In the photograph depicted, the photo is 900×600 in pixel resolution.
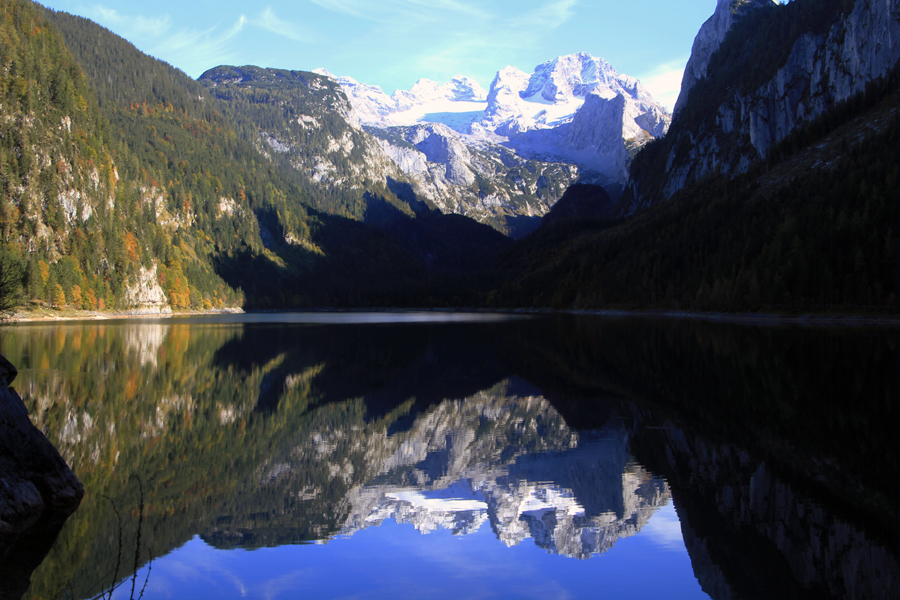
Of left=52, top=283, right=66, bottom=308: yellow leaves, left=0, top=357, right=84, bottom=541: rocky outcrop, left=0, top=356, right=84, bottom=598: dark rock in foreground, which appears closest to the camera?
left=0, top=356, right=84, bottom=598: dark rock in foreground

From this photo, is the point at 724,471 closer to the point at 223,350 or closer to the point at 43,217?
the point at 223,350

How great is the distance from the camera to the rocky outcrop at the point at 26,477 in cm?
1217

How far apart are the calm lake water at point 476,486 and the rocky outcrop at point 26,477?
1.82 ft

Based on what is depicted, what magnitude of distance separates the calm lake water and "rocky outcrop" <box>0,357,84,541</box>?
1.82ft

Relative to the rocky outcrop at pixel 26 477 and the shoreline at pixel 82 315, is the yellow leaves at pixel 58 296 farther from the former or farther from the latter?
the rocky outcrop at pixel 26 477

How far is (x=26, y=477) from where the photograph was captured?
43.2 ft

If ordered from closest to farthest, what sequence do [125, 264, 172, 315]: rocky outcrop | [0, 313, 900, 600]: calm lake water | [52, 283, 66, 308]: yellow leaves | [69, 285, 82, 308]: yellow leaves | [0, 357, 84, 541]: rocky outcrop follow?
[0, 313, 900, 600]: calm lake water → [0, 357, 84, 541]: rocky outcrop → [52, 283, 66, 308]: yellow leaves → [69, 285, 82, 308]: yellow leaves → [125, 264, 172, 315]: rocky outcrop

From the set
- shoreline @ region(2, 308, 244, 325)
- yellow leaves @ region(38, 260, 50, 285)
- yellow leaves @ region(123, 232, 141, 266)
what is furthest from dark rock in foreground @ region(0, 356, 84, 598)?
yellow leaves @ region(123, 232, 141, 266)

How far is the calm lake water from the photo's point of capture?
460 inches

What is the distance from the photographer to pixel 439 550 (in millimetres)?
13445

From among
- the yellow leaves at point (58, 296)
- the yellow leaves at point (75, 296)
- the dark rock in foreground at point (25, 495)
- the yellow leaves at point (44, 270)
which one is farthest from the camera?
the yellow leaves at point (75, 296)

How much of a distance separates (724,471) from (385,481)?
971 cm

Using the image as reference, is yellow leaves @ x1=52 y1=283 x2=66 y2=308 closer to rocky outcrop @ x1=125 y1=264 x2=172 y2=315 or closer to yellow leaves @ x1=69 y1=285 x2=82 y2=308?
yellow leaves @ x1=69 y1=285 x2=82 y2=308

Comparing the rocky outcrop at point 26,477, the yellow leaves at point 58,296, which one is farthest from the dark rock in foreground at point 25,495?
the yellow leaves at point 58,296
